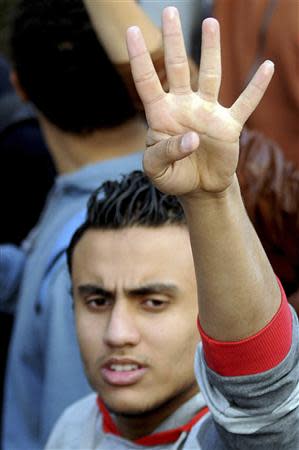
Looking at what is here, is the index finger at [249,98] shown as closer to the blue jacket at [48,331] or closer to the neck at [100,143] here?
the blue jacket at [48,331]

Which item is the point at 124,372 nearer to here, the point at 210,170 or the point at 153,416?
the point at 153,416

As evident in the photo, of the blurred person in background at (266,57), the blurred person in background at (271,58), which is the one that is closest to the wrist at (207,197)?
the blurred person in background at (266,57)

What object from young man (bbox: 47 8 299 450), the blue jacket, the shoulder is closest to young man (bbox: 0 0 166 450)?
the blue jacket

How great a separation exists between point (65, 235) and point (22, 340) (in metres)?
0.31

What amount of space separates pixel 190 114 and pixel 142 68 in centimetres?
10

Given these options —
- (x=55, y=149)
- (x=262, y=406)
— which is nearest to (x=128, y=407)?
(x=262, y=406)

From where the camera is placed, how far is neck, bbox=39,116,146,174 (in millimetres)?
3281

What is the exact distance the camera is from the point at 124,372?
233 centimetres

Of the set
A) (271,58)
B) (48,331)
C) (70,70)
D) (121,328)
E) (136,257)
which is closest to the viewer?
(121,328)

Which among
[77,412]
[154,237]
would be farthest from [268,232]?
[77,412]

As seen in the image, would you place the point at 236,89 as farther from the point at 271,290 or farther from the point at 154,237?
the point at 271,290

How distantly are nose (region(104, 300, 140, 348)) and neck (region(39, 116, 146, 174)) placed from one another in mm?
959

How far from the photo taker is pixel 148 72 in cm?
170

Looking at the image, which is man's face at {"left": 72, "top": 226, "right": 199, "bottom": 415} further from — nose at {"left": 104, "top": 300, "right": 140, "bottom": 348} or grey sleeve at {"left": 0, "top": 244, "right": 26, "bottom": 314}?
grey sleeve at {"left": 0, "top": 244, "right": 26, "bottom": 314}
